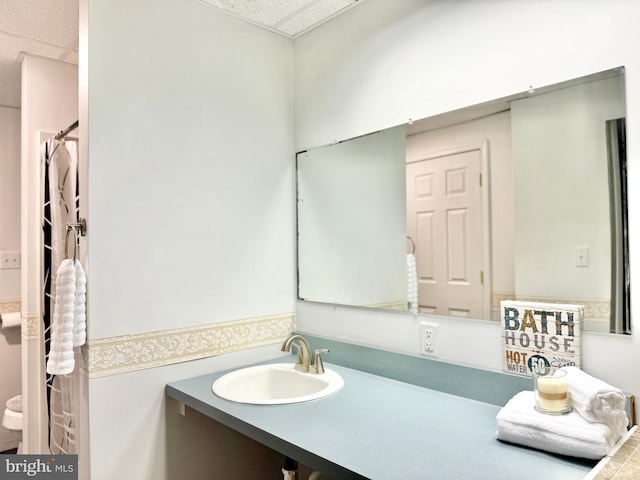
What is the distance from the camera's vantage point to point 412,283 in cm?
172

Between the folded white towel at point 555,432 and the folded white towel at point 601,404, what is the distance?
0.7 inches

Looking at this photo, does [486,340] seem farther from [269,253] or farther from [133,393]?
[133,393]

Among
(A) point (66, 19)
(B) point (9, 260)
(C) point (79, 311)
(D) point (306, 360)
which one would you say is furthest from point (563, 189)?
(B) point (9, 260)

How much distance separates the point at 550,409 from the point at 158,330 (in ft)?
4.38

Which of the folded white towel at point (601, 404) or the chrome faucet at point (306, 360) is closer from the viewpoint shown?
the folded white towel at point (601, 404)

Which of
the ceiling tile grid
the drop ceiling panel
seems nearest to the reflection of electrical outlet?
the ceiling tile grid

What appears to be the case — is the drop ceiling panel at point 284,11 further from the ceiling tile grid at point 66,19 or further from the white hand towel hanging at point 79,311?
the white hand towel hanging at point 79,311

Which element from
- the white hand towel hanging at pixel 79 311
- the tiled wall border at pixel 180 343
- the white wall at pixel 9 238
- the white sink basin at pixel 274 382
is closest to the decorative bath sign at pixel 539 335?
the white sink basin at pixel 274 382

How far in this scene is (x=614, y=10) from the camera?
1229 millimetres

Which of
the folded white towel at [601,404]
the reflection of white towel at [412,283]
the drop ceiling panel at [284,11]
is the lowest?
the folded white towel at [601,404]

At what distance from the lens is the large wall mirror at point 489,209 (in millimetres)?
1259

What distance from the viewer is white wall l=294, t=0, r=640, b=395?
48.3 inches

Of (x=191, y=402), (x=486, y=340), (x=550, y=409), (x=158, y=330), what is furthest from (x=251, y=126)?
(x=550, y=409)

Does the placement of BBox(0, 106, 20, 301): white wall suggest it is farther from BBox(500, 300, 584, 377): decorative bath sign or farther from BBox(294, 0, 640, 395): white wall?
BBox(500, 300, 584, 377): decorative bath sign
